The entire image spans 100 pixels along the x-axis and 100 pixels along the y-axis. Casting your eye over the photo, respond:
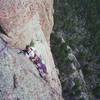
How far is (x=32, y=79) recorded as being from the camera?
71.2 feet

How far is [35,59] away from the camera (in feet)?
76.8

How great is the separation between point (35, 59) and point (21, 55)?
1.47m

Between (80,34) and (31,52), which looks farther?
(80,34)

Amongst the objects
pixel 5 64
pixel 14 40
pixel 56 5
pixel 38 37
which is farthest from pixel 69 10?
pixel 5 64

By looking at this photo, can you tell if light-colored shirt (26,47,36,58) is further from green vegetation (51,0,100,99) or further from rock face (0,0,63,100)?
green vegetation (51,0,100,99)

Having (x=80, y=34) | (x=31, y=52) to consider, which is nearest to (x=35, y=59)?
(x=31, y=52)

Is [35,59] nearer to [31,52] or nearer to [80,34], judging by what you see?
[31,52]

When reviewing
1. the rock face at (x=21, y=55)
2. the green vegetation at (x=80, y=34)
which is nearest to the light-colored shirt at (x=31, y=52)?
the rock face at (x=21, y=55)

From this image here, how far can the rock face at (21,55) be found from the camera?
2023cm

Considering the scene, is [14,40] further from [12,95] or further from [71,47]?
[71,47]

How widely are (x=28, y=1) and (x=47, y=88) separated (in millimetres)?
7117

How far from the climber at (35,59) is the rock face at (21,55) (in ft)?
1.54

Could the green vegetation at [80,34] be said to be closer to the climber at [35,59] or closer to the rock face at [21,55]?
the rock face at [21,55]

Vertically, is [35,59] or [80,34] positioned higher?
[35,59]
